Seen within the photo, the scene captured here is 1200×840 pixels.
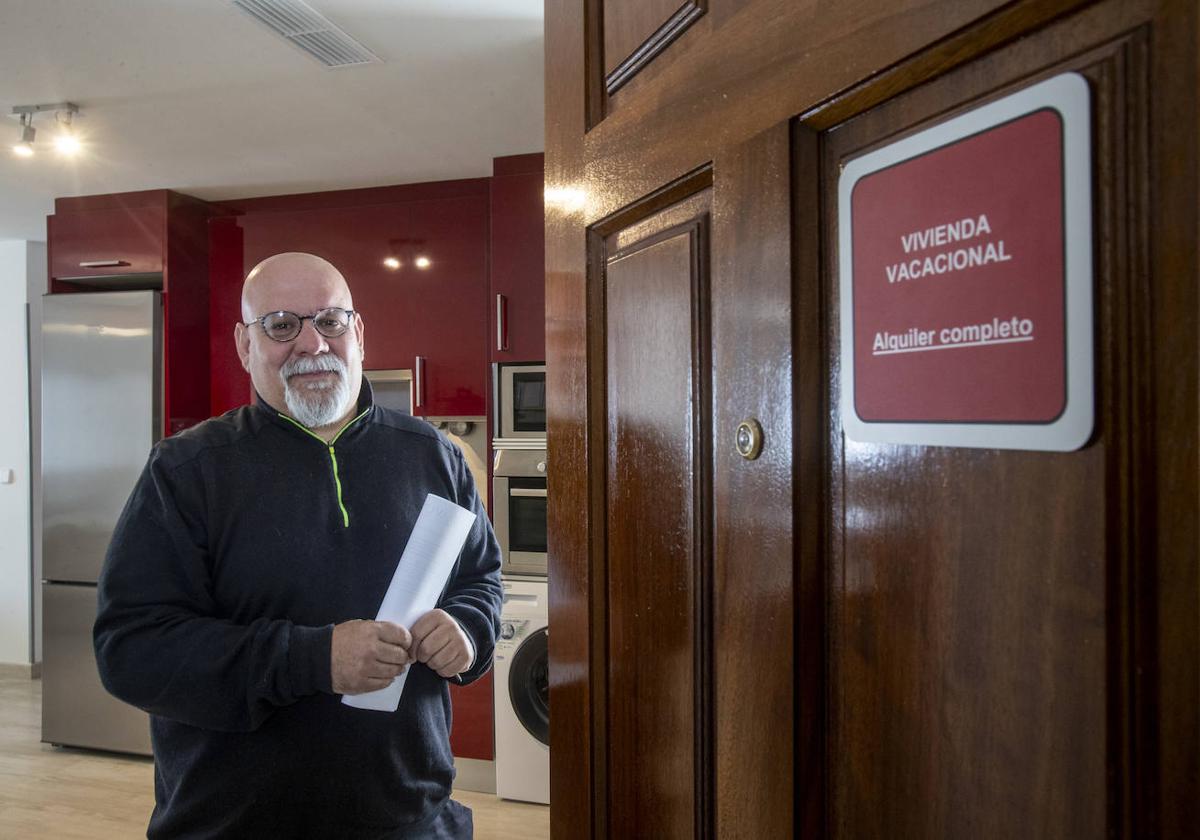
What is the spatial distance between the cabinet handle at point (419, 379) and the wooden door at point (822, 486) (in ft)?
9.24

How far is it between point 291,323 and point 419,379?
1.96 metres

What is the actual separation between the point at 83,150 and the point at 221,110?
842mm

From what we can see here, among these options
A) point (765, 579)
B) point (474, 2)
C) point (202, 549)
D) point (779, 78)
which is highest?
point (474, 2)

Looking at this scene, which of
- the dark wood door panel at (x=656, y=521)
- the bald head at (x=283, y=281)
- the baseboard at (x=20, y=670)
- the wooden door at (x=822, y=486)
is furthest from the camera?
the baseboard at (x=20, y=670)

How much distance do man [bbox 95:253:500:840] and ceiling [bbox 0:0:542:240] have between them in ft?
3.11

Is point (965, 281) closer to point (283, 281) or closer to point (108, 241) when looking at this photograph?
point (283, 281)

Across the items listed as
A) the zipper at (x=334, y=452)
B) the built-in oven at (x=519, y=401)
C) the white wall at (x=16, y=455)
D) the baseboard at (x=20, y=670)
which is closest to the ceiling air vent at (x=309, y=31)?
the zipper at (x=334, y=452)

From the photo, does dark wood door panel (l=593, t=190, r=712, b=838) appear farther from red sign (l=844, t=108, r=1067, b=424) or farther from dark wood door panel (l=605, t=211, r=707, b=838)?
red sign (l=844, t=108, r=1067, b=424)

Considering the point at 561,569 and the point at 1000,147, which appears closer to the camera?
the point at 1000,147

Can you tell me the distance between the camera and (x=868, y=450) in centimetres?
46

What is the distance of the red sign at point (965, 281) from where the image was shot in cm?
35

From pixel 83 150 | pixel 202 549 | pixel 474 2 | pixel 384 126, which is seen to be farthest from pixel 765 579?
pixel 83 150

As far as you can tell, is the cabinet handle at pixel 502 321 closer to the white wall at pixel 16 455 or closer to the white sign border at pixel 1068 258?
the white sign border at pixel 1068 258

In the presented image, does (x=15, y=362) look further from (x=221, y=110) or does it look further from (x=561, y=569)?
(x=561, y=569)
